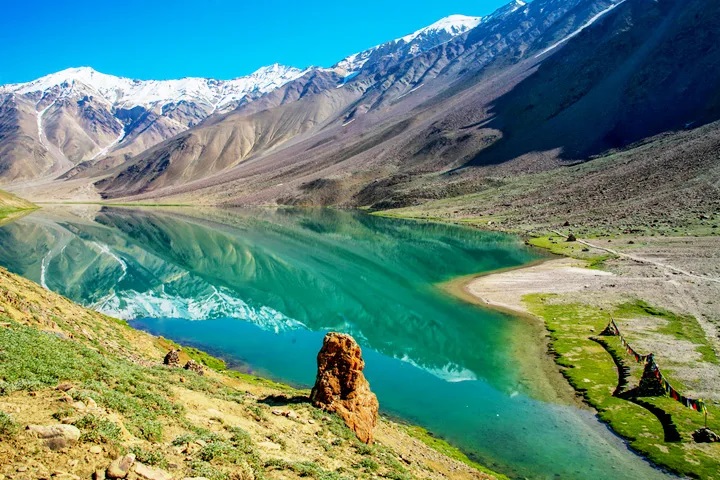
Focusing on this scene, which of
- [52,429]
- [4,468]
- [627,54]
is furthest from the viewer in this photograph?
[627,54]

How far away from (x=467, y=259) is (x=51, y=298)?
180 feet

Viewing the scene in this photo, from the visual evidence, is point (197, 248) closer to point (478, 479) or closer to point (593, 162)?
point (478, 479)

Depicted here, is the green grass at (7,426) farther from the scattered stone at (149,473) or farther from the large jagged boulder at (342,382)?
the large jagged boulder at (342,382)

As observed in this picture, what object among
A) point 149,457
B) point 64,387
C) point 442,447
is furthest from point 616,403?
point 64,387

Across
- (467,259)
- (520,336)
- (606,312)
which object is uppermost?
(467,259)

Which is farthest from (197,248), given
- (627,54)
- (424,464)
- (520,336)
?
(627,54)

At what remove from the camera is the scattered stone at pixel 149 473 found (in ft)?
29.4

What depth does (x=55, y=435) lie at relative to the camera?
904cm

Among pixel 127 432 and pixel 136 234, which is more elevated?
pixel 136 234

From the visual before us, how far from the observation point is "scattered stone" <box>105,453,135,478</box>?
8.61 m

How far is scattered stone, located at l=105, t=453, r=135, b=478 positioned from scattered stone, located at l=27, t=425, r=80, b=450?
3.41ft

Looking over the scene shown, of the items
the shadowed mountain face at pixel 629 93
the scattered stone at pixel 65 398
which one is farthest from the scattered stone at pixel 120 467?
the shadowed mountain face at pixel 629 93

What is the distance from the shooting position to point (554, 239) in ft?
266

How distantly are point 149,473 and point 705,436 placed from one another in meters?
22.0
